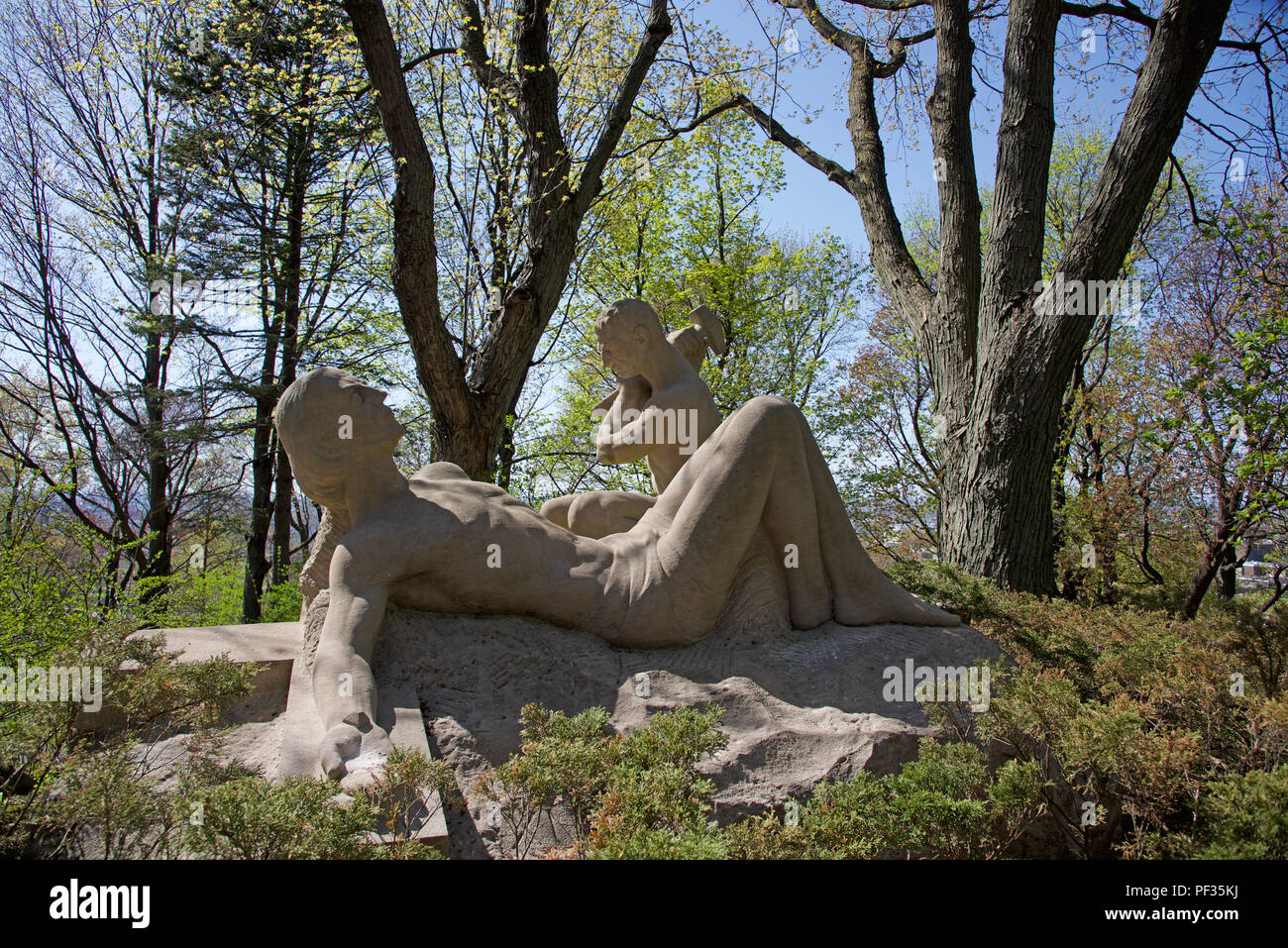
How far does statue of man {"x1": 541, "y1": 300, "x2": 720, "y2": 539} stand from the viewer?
15.4 feet

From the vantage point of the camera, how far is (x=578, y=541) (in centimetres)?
391

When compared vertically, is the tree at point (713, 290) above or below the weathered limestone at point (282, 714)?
above

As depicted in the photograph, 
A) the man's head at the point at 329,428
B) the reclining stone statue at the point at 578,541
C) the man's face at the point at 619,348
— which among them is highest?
the man's face at the point at 619,348

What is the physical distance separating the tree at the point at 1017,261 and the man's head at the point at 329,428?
5.74m

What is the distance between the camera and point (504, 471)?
1267 centimetres

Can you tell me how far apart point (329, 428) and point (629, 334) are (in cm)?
202

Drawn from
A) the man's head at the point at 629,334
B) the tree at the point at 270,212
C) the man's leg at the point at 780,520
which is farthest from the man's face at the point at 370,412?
the tree at the point at 270,212

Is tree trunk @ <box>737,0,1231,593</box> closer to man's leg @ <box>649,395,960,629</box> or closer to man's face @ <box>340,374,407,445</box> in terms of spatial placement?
man's leg @ <box>649,395,960,629</box>

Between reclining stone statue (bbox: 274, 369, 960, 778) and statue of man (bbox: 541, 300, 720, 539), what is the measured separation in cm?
70

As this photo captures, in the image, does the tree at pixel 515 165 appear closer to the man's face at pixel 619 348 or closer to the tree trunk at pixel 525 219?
the tree trunk at pixel 525 219

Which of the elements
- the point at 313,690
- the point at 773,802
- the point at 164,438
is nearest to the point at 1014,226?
the point at 773,802

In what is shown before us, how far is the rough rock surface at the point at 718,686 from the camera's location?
3.11m

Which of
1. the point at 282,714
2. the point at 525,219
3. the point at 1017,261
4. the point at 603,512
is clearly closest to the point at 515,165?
the point at 525,219

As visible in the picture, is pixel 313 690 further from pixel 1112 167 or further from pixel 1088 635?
pixel 1112 167
